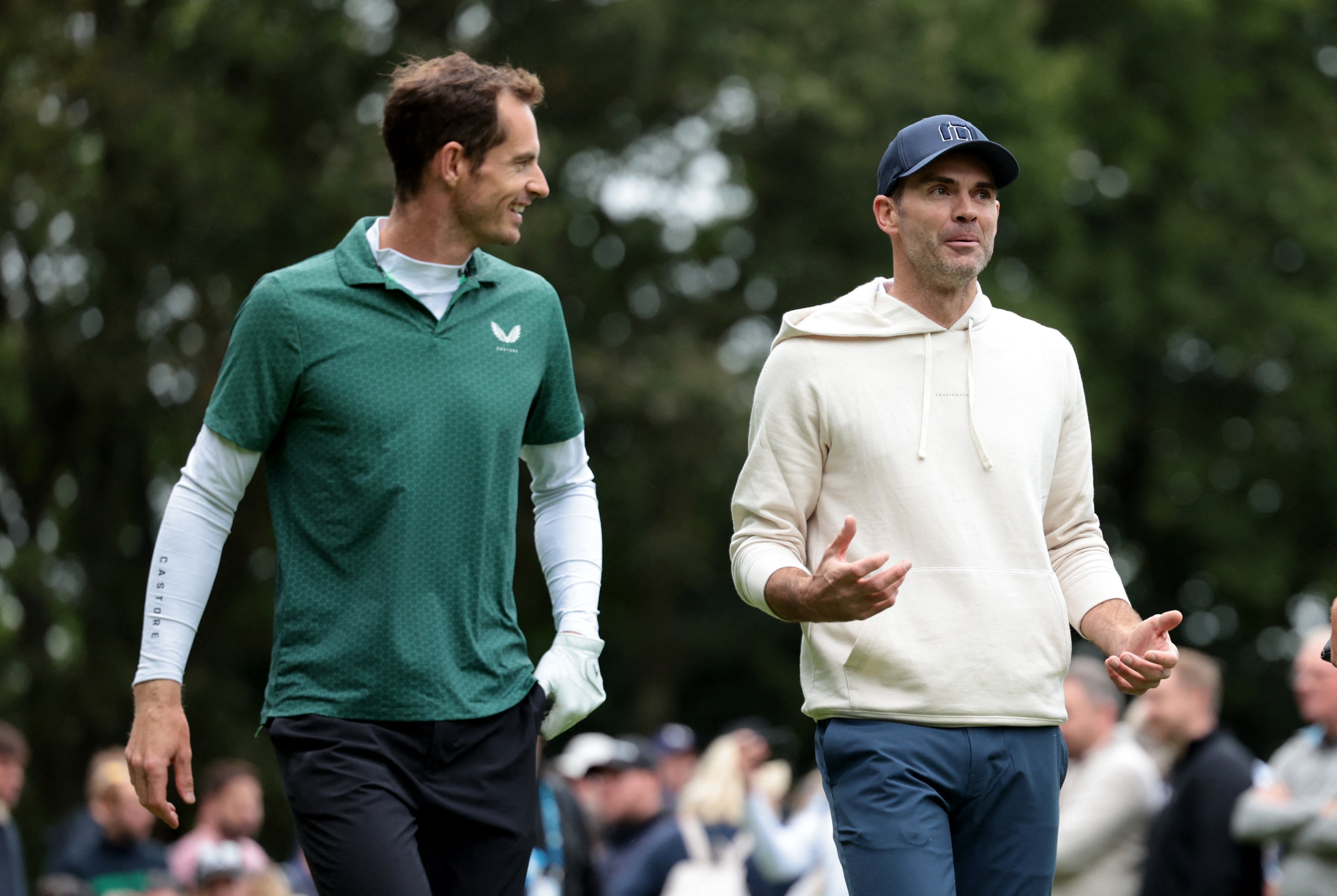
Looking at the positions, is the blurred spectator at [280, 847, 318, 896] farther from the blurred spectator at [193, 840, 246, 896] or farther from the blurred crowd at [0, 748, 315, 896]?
the blurred spectator at [193, 840, 246, 896]

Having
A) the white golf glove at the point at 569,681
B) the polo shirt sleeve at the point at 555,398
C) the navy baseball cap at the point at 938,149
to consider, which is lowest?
the white golf glove at the point at 569,681

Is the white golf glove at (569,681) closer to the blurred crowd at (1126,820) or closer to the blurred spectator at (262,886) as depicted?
the blurred crowd at (1126,820)

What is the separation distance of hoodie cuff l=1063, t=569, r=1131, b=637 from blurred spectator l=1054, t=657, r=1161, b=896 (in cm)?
344

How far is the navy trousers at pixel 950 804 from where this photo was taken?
4047mm

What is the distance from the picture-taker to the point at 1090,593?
14.6 ft

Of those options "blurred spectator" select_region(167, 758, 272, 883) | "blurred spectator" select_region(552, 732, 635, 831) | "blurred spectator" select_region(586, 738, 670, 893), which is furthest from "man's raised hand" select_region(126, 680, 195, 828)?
"blurred spectator" select_region(167, 758, 272, 883)

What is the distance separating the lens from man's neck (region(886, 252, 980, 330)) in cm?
446

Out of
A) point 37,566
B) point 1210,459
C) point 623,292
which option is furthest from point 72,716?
point 1210,459

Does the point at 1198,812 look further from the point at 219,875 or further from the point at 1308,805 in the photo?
the point at 219,875

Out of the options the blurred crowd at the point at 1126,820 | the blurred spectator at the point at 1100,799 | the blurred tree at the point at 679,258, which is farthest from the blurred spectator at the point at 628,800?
the blurred tree at the point at 679,258

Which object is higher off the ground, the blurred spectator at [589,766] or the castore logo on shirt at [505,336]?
the castore logo on shirt at [505,336]

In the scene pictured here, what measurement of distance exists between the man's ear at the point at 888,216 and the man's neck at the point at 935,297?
69mm

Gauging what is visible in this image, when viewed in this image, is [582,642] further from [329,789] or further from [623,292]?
[623,292]

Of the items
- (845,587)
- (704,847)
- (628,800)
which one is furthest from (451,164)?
(628,800)
